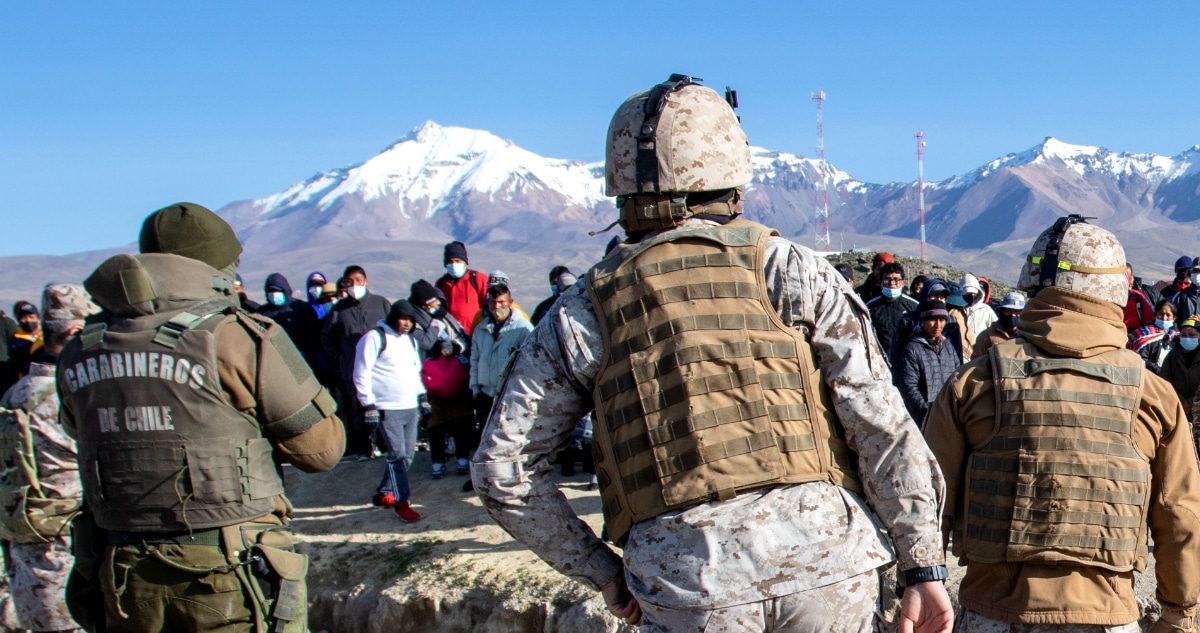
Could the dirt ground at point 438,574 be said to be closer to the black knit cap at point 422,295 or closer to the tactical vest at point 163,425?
the black knit cap at point 422,295

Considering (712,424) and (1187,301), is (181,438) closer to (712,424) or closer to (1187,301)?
(712,424)

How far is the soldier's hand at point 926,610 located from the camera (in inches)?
88.7

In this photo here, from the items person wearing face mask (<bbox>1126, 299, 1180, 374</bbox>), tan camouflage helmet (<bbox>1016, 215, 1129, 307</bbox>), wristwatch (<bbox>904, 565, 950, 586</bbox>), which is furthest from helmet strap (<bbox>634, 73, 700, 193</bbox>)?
Result: person wearing face mask (<bbox>1126, 299, 1180, 374</bbox>)

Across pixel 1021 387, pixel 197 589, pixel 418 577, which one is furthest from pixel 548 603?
pixel 1021 387

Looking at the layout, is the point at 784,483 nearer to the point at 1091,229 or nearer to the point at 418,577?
the point at 1091,229

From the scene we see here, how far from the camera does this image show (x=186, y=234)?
321cm

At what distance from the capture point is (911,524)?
2.25 meters

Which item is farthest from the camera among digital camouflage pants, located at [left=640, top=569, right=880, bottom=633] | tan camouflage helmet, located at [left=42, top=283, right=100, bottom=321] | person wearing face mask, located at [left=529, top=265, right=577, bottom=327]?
person wearing face mask, located at [left=529, top=265, right=577, bottom=327]

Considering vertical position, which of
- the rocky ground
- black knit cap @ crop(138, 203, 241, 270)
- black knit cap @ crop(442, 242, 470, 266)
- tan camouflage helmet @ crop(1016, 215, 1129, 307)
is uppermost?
black knit cap @ crop(138, 203, 241, 270)

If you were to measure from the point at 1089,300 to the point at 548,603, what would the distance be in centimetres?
370

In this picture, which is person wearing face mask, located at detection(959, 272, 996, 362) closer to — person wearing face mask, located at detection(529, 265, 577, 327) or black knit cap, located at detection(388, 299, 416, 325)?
person wearing face mask, located at detection(529, 265, 577, 327)

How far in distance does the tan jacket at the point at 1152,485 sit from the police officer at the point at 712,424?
1.04 metres

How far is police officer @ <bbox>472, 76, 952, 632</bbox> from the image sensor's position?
219 centimetres

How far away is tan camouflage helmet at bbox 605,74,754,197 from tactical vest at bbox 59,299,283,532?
1388 mm
